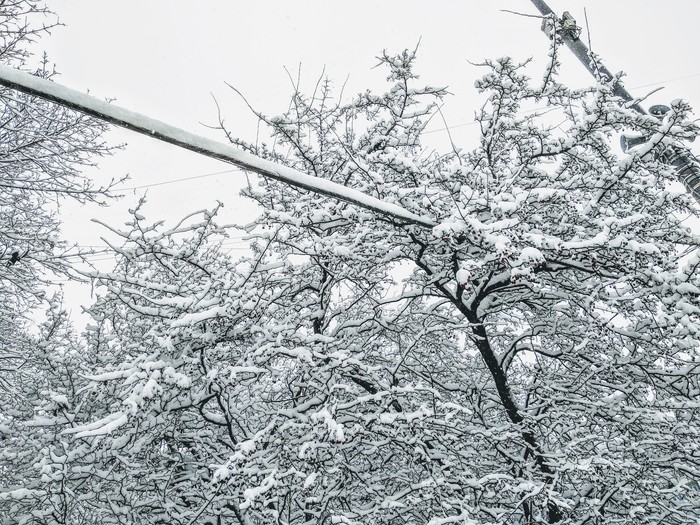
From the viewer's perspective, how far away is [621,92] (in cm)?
432

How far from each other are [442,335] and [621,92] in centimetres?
306

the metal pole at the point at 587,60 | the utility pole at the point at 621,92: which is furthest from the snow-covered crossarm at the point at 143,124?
the metal pole at the point at 587,60

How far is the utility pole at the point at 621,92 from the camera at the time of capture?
3184mm

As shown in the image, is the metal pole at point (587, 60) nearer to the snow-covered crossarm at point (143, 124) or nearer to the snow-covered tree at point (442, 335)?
the snow-covered tree at point (442, 335)

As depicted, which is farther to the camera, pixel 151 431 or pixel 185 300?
pixel 151 431

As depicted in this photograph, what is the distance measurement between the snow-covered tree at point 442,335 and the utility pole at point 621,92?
7.6 inches

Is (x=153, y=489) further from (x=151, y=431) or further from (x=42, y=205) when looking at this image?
(x=42, y=205)

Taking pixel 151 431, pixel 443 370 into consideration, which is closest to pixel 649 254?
pixel 443 370

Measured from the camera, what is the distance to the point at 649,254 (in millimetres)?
2525

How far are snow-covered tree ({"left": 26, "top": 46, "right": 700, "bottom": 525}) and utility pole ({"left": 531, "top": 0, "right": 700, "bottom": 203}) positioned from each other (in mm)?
193

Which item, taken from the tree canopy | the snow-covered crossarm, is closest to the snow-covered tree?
the tree canopy

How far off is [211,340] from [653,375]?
12.2 ft

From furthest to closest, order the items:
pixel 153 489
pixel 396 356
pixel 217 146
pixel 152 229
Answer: pixel 396 356
pixel 153 489
pixel 152 229
pixel 217 146

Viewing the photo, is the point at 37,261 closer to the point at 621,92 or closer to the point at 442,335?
the point at 442,335
